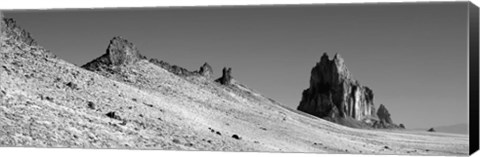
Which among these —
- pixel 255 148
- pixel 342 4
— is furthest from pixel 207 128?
pixel 342 4

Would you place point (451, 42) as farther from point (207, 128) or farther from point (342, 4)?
point (207, 128)

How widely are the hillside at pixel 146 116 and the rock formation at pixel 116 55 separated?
117 mm

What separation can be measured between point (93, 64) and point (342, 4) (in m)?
6.89

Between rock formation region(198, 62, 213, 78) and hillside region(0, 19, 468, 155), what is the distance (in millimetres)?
144

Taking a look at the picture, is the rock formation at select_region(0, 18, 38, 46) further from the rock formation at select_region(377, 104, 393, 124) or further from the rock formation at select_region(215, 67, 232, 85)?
the rock formation at select_region(377, 104, 393, 124)

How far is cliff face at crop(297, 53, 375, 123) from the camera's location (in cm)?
2486

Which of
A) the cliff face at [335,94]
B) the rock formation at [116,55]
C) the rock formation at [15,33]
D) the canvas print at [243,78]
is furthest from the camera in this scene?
the rock formation at [15,33]

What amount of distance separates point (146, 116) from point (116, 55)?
6.77 feet

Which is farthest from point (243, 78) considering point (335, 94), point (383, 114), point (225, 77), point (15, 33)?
point (15, 33)

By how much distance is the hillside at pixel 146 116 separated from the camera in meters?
25.2

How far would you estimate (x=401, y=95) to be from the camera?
24.3m

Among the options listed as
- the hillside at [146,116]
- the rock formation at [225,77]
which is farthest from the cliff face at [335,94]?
the rock formation at [225,77]

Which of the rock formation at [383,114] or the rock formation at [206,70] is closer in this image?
the rock formation at [383,114]

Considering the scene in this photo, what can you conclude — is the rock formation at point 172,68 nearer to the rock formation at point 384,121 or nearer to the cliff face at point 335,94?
the cliff face at point 335,94
